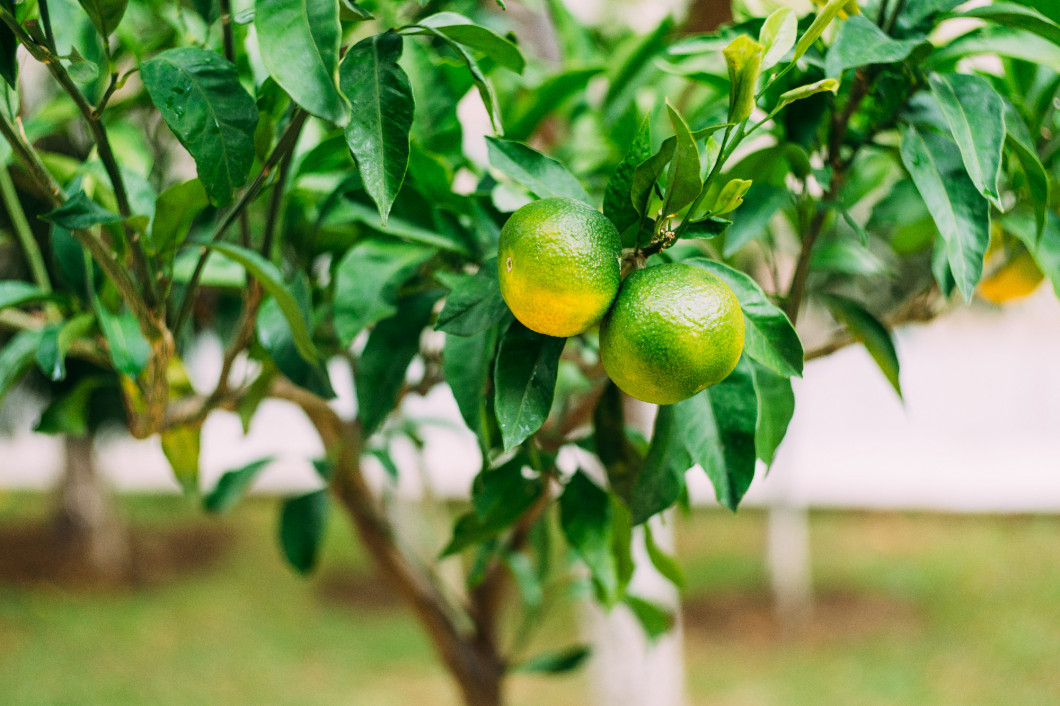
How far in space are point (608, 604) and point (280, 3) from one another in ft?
1.56

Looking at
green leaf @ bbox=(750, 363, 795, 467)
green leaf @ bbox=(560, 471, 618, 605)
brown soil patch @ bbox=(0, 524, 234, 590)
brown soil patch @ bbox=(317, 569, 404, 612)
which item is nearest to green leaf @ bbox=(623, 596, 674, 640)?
green leaf @ bbox=(560, 471, 618, 605)

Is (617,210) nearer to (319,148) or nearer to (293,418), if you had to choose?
(319,148)

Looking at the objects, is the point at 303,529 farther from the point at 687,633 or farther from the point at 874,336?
the point at 687,633

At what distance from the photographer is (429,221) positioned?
0.59 meters

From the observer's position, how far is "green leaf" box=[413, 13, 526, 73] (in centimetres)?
42

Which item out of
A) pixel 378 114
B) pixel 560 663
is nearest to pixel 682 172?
pixel 378 114

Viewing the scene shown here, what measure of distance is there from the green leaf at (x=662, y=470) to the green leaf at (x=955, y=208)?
0.17 meters

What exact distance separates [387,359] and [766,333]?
26 cm

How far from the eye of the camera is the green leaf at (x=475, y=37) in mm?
415

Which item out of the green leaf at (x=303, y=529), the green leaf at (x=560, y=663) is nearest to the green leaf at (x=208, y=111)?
the green leaf at (x=303, y=529)

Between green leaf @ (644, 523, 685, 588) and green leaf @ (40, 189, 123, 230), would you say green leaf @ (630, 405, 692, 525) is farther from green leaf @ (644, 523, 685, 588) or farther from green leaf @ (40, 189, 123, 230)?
green leaf @ (40, 189, 123, 230)

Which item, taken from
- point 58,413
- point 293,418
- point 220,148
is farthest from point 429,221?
point 293,418

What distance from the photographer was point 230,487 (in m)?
0.92

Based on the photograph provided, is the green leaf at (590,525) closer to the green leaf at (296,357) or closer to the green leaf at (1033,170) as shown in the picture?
the green leaf at (296,357)
